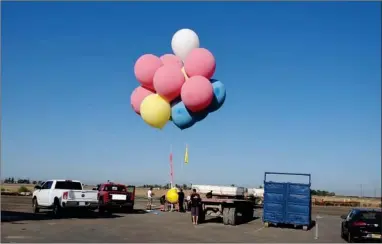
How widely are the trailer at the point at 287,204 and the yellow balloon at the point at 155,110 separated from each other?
26.5 ft

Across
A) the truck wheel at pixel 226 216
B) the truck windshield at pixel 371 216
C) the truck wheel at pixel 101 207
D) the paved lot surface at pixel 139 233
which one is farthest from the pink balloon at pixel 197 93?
the truck wheel at pixel 101 207

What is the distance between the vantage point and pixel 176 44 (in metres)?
17.3

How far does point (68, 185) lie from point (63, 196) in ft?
5.96

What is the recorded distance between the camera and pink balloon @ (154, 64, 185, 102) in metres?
15.9

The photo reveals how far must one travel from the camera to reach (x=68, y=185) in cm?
2473

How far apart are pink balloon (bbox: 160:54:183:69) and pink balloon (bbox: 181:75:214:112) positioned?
1.25 meters

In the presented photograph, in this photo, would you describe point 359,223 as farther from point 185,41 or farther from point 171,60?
point 185,41

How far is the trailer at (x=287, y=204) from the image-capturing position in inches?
861

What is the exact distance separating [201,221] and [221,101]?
333 inches

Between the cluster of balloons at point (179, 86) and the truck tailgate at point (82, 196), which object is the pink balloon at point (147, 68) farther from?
the truck tailgate at point (82, 196)

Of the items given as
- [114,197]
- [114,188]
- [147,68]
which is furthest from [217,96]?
[114,188]

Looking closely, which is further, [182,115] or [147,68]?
[147,68]

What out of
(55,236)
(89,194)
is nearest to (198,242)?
(55,236)

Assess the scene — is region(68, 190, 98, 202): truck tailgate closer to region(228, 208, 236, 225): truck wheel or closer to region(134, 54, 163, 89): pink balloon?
region(228, 208, 236, 225): truck wheel
